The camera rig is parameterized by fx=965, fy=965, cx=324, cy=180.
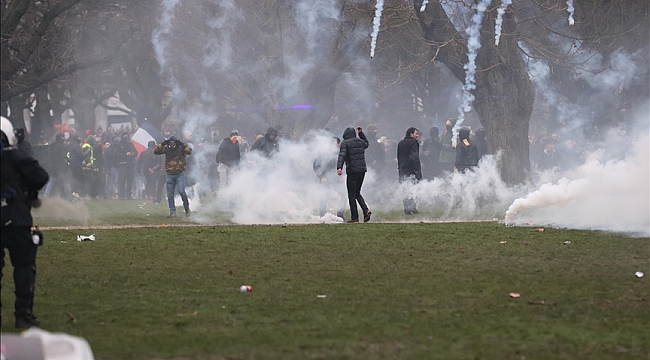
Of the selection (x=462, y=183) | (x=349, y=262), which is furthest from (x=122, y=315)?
(x=462, y=183)

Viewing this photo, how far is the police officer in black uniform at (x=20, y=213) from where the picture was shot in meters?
7.47

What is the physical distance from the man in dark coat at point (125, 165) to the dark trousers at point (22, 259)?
74.3ft

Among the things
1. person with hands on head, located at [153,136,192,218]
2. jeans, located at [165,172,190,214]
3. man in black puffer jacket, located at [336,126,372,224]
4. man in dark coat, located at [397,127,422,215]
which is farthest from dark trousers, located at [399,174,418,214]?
jeans, located at [165,172,190,214]

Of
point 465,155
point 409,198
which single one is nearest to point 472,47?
point 465,155

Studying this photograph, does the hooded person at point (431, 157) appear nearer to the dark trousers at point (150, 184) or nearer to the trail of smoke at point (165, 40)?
the dark trousers at point (150, 184)

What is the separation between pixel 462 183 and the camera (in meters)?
21.0

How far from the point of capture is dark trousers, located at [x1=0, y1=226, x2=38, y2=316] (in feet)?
24.7

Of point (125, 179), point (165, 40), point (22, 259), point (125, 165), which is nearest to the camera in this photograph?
point (22, 259)

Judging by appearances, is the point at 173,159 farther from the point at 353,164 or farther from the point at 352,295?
the point at 352,295

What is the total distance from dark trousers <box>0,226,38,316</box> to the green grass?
252 millimetres

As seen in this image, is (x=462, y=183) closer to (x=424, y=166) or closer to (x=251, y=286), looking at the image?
(x=424, y=166)

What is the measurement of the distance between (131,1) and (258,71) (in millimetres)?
7289

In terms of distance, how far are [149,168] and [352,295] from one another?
Result: 804 inches

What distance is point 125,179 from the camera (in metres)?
30.7
